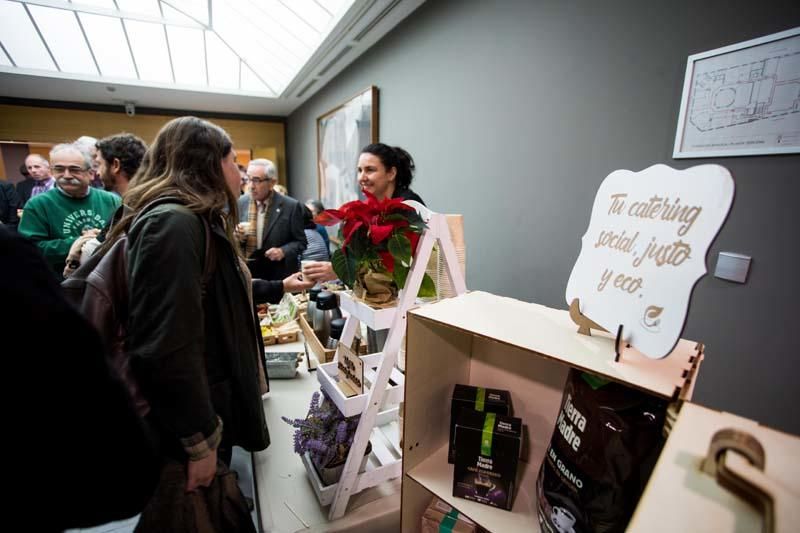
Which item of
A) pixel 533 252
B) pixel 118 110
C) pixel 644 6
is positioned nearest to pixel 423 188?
pixel 533 252

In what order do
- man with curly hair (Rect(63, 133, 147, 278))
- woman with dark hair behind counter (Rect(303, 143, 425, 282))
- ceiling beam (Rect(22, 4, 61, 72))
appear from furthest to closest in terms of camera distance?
1. ceiling beam (Rect(22, 4, 61, 72))
2. woman with dark hair behind counter (Rect(303, 143, 425, 282))
3. man with curly hair (Rect(63, 133, 147, 278))

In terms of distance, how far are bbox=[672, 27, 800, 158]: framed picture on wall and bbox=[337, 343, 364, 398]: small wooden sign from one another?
1333 mm

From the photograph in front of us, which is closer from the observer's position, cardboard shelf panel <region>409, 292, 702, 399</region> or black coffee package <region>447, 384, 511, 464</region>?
cardboard shelf panel <region>409, 292, 702, 399</region>

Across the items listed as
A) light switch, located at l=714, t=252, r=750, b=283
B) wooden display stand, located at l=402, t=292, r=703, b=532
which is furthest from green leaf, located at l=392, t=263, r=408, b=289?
light switch, located at l=714, t=252, r=750, b=283

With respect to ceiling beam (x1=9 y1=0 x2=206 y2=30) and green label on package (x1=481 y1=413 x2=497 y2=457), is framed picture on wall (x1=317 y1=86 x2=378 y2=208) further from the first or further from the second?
green label on package (x1=481 y1=413 x2=497 y2=457)

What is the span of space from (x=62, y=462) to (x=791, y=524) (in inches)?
26.8

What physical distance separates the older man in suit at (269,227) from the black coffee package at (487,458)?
199cm

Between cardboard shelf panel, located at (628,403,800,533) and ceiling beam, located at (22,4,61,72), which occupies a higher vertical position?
ceiling beam, located at (22,4,61,72)

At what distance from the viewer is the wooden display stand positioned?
2.02 ft

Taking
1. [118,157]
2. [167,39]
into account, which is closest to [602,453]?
[118,157]

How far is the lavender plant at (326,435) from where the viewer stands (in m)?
0.97

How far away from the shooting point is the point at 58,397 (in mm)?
382

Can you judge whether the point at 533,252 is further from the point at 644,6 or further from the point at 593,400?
the point at 593,400

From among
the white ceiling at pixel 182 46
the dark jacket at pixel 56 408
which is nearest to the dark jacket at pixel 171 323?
the dark jacket at pixel 56 408
